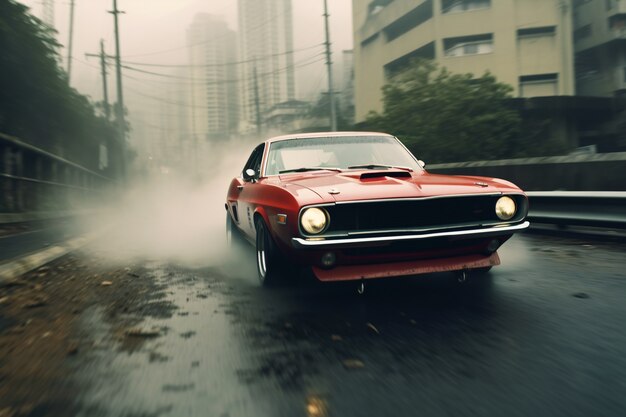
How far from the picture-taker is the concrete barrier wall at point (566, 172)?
8617 millimetres

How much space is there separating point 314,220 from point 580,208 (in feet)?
15.9

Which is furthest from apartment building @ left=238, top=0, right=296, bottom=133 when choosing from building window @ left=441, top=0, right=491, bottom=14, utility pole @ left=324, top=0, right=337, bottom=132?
utility pole @ left=324, top=0, right=337, bottom=132

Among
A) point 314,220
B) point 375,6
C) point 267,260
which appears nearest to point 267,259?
point 267,260

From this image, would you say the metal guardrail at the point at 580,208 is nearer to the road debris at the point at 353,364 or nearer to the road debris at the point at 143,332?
the road debris at the point at 353,364

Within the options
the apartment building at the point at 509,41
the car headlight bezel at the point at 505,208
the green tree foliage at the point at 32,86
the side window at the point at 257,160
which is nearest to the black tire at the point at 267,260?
the side window at the point at 257,160

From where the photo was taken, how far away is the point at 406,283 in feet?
16.1

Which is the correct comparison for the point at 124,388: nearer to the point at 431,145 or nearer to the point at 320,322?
the point at 320,322

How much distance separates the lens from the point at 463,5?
138ft

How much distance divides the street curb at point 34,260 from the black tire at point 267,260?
238cm

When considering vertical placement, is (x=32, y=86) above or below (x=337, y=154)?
above

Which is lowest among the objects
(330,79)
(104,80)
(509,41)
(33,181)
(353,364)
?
(353,364)

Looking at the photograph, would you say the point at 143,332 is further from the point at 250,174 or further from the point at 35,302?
the point at 250,174

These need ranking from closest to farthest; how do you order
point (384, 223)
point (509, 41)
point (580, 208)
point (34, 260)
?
1. point (384, 223)
2. point (34, 260)
3. point (580, 208)
4. point (509, 41)

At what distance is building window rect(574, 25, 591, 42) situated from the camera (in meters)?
47.1
